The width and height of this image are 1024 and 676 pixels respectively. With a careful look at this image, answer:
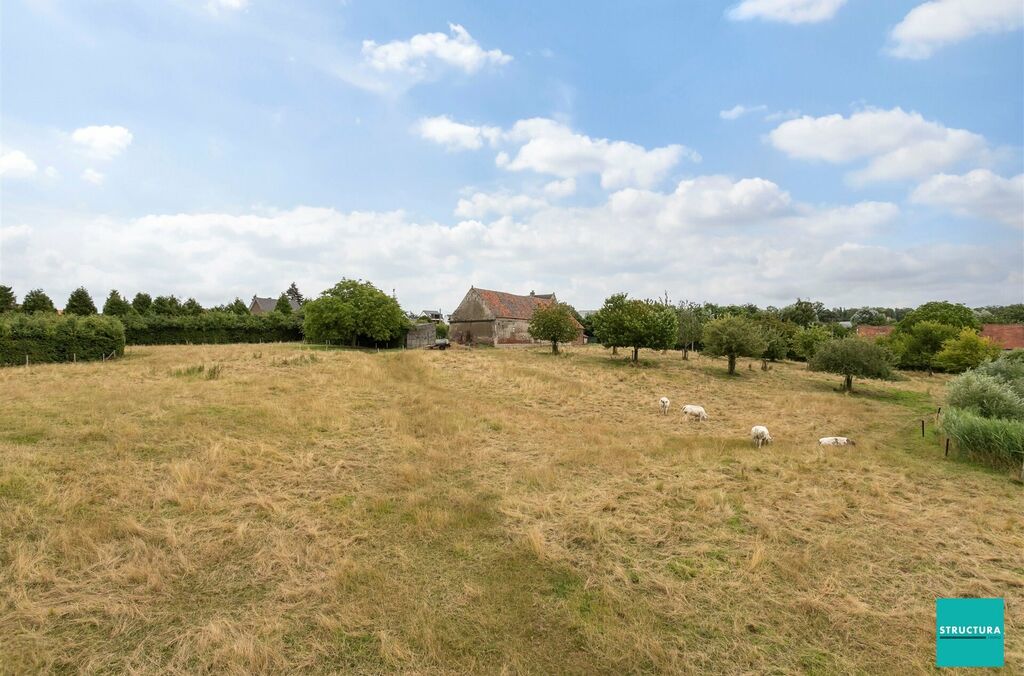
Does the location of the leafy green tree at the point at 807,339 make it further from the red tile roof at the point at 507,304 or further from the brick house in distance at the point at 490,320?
the red tile roof at the point at 507,304

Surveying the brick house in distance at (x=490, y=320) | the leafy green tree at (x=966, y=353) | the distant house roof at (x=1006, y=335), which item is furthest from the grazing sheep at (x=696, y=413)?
the distant house roof at (x=1006, y=335)

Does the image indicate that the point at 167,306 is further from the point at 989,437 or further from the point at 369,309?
the point at 989,437

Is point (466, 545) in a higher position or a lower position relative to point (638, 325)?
lower

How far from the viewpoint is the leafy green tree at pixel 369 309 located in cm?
5000

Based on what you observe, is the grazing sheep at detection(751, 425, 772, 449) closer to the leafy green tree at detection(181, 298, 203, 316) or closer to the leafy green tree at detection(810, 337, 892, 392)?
the leafy green tree at detection(810, 337, 892, 392)

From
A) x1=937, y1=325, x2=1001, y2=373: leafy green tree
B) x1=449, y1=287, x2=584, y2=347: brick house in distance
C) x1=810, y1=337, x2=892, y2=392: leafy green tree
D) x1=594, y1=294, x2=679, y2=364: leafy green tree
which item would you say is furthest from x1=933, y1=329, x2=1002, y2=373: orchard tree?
x1=449, y1=287, x2=584, y2=347: brick house in distance

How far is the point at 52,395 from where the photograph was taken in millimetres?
19078

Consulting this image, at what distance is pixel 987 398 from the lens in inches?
717

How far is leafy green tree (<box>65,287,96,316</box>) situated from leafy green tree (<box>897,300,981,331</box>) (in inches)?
4305

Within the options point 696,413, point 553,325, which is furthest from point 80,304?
point 696,413

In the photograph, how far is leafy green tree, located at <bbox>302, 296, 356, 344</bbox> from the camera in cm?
4869

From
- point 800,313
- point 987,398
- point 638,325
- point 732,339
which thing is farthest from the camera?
point 800,313

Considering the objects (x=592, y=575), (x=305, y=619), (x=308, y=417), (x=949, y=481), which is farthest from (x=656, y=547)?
(x=308, y=417)

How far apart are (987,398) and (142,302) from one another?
91891 mm
